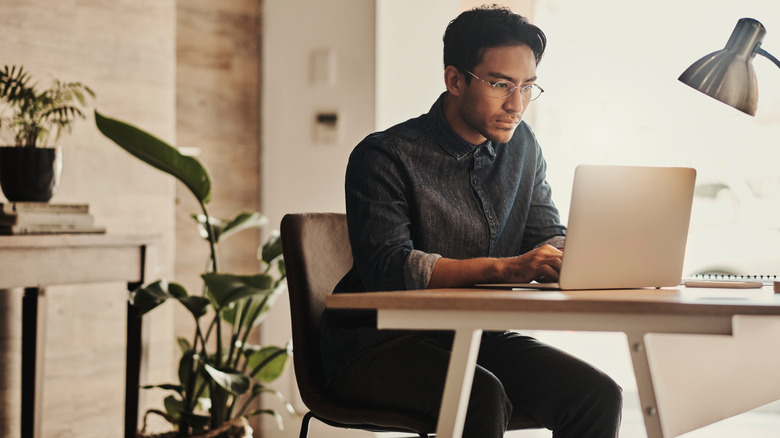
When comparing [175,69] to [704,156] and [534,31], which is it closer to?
[534,31]

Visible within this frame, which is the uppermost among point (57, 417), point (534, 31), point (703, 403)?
point (534, 31)

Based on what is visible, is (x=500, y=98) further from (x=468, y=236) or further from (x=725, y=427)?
(x=725, y=427)

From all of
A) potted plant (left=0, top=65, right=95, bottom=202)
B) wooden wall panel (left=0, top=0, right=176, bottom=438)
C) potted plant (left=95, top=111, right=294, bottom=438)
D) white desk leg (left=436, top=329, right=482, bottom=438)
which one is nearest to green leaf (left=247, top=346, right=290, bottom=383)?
potted plant (left=95, top=111, right=294, bottom=438)

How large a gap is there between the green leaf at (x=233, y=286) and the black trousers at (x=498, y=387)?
790 mm

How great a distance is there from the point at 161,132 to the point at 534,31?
5.28 ft

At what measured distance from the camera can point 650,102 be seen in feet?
11.6

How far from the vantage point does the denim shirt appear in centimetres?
154

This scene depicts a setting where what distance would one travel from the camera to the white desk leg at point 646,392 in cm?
121

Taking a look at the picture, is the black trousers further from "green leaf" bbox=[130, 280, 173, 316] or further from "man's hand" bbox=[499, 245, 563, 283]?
"green leaf" bbox=[130, 280, 173, 316]

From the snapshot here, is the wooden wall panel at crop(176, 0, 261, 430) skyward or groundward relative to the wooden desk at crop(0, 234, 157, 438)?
skyward

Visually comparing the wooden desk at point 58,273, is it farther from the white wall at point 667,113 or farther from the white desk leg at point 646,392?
the white wall at point 667,113

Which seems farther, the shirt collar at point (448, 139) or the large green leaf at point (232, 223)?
the large green leaf at point (232, 223)

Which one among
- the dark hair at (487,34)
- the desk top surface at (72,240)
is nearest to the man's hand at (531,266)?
the dark hair at (487,34)

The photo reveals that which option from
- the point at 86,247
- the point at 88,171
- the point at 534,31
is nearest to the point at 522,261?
the point at 534,31
